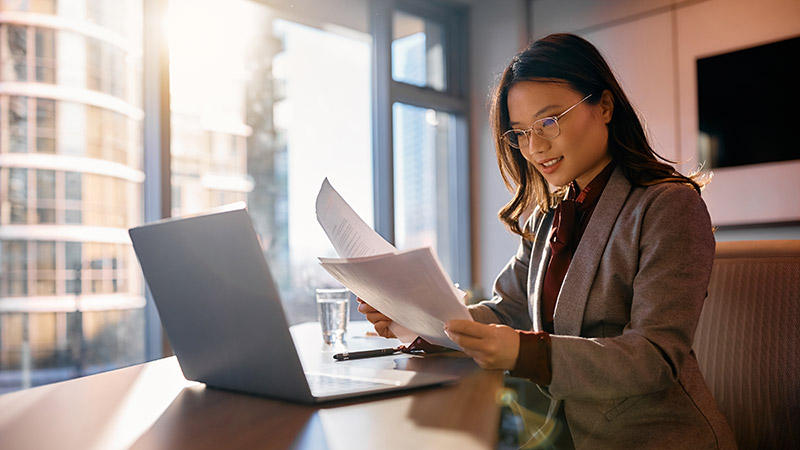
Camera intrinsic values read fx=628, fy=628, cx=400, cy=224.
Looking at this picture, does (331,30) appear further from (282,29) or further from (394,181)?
(394,181)

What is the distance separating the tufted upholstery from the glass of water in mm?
715

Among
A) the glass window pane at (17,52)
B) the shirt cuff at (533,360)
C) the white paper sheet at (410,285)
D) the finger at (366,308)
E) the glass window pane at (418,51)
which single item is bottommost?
the shirt cuff at (533,360)

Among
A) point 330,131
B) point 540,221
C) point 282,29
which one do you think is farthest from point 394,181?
point 540,221

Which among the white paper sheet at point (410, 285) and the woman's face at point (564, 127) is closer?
the white paper sheet at point (410, 285)

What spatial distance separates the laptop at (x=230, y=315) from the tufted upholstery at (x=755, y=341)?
2.07 ft

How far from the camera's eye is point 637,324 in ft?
3.04

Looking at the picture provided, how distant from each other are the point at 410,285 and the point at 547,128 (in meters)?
0.49

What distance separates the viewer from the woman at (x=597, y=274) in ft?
2.81

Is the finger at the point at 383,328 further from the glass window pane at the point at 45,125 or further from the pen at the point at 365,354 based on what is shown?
the glass window pane at the point at 45,125

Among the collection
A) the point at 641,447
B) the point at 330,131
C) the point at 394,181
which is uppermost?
the point at 330,131

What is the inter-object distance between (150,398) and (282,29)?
2.81m

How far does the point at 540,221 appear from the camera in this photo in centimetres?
133

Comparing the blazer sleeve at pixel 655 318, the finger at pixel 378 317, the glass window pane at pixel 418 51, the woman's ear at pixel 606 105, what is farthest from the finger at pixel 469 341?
the glass window pane at pixel 418 51

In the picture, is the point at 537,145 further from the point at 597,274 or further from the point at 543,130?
the point at 597,274
